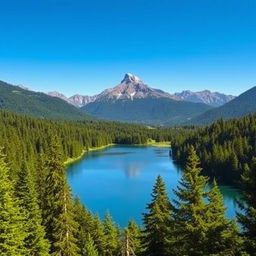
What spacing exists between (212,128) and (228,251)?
15519 cm

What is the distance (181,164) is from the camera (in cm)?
16562

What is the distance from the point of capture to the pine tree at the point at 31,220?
34.1 metres

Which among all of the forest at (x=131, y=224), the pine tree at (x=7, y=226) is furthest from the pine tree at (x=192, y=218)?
the pine tree at (x=7, y=226)

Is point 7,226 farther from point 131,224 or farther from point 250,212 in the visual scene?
point 131,224

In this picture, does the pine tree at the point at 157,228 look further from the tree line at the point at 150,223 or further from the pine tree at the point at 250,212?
the pine tree at the point at 250,212

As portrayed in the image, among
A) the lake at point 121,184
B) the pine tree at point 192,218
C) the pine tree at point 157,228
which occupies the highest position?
the pine tree at point 192,218

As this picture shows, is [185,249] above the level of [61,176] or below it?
below

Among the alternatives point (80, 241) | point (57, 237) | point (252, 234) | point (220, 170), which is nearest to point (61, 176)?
point (57, 237)

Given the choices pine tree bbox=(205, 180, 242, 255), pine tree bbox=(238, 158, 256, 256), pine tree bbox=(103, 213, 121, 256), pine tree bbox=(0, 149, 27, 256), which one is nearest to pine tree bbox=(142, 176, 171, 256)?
pine tree bbox=(205, 180, 242, 255)

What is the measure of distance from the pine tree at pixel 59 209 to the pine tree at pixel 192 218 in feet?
47.7

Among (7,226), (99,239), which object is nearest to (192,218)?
(7,226)

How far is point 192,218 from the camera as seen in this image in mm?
23859

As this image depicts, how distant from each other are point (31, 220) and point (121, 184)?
3384 inches

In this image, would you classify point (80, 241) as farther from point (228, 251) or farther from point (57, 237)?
point (228, 251)
